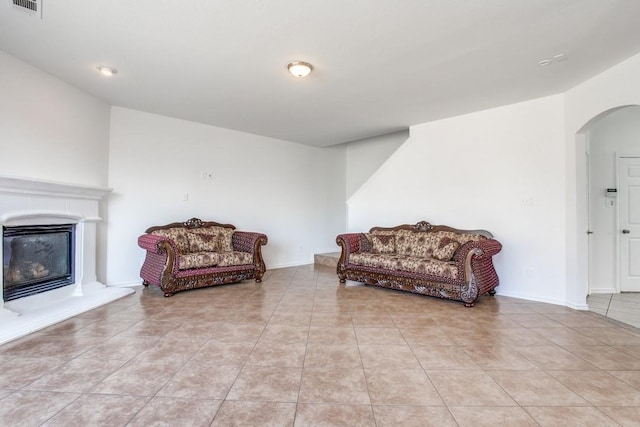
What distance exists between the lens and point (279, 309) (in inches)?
134

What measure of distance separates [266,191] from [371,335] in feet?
12.6

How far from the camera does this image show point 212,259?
4.27 metres

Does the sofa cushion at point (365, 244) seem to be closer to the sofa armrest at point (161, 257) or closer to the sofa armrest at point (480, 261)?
the sofa armrest at point (480, 261)

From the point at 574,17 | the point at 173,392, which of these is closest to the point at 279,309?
the point at 173,392

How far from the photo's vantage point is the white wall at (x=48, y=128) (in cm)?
298

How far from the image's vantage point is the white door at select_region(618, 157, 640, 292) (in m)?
4.18

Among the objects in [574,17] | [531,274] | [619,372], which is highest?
[574,17]

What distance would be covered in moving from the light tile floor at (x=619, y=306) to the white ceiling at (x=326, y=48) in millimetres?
2495

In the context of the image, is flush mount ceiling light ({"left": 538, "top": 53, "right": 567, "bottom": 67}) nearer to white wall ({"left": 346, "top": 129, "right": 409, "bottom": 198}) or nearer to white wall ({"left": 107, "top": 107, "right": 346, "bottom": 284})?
white wall ({"left": 346, "top": 129, "right": 409, "bottom": 198})

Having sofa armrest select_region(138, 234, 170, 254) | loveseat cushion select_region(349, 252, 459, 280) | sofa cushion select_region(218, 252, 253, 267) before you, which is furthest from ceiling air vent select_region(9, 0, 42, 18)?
loveseat cushion select_region(349, 252, 459, 280)

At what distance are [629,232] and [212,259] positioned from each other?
219 inches

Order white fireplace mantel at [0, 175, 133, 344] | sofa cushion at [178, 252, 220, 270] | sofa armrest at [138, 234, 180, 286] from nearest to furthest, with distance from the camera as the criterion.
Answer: white fireplace mantel at [0, 175, 133, 344], sofa armrest at [138, 234, 180, 286], sofa cushion at [178, 252, 220, 270]

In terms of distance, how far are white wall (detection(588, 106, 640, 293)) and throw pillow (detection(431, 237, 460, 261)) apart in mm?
1855

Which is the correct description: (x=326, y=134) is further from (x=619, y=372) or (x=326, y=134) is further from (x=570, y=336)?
(x=619, y=372)
